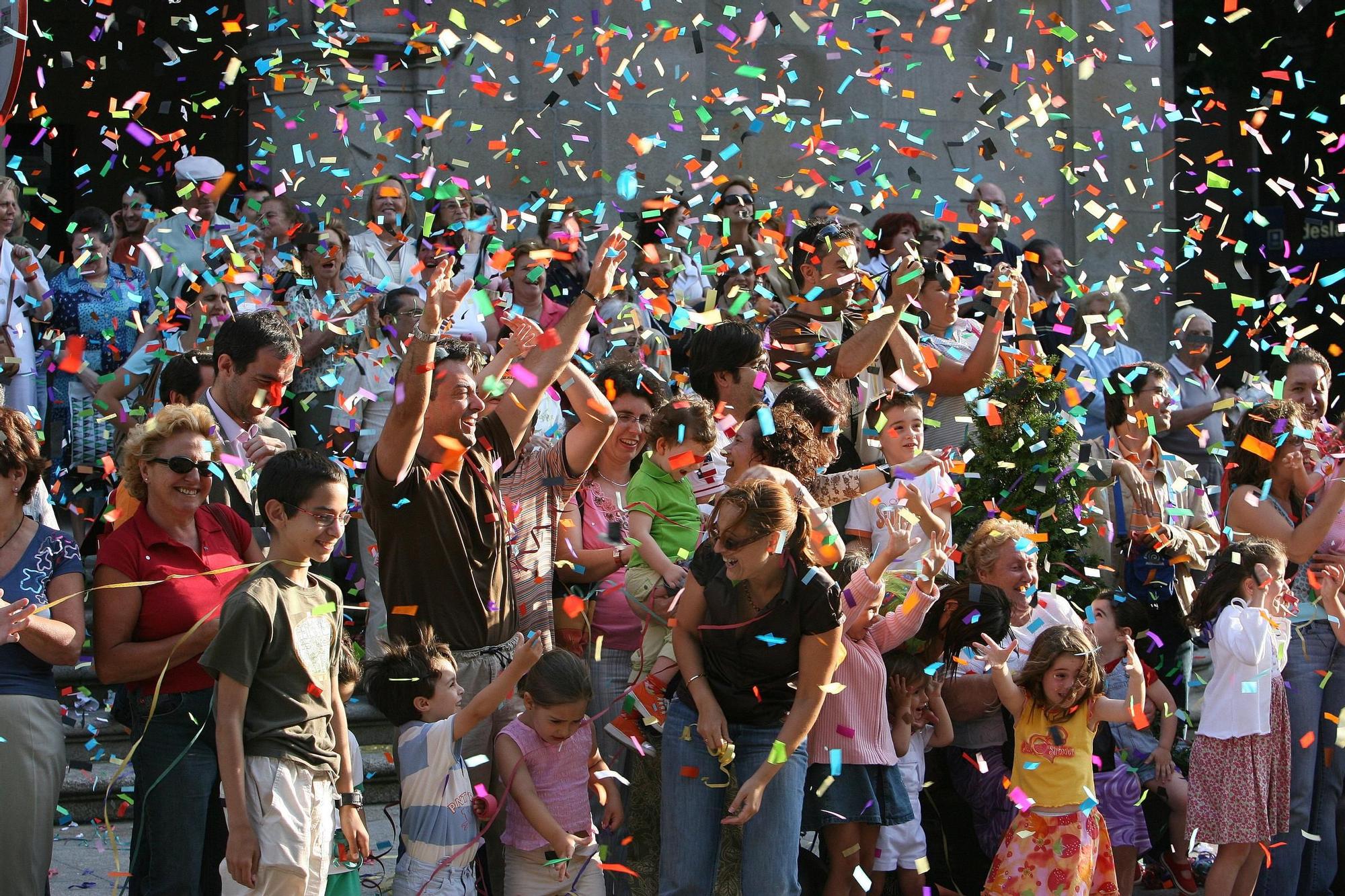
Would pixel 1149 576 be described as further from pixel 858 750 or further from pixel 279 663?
pixel 279 663

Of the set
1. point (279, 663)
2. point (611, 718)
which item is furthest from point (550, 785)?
point (279, 663)

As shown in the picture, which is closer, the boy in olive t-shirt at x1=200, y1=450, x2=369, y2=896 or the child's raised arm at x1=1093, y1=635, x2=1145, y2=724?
the boy in olive t-shirt at x1=200, y1=450, x2=369, y2=896

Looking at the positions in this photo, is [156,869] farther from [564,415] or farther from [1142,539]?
[1142,539]

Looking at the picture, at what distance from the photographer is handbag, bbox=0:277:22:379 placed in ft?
28.3

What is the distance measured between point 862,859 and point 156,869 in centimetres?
229

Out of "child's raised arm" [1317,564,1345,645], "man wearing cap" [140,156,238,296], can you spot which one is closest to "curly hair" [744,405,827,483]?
"child's raised arm" [1317,564,1345,645]

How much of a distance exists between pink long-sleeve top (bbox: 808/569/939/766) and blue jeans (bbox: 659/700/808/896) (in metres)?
0.52

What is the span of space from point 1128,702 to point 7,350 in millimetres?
5647

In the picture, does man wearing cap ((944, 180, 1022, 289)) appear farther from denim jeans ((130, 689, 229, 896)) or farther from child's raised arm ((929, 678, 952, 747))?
denim jeans ((130, 689, 229, 896))

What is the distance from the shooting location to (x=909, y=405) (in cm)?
691

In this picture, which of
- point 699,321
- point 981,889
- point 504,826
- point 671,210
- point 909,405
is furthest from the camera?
point 671,210

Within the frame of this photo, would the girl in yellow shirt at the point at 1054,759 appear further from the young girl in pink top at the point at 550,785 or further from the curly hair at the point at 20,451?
the curly hair at the point at 20,451

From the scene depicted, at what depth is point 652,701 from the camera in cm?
602

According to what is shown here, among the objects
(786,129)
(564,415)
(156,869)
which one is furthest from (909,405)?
(786,129)
